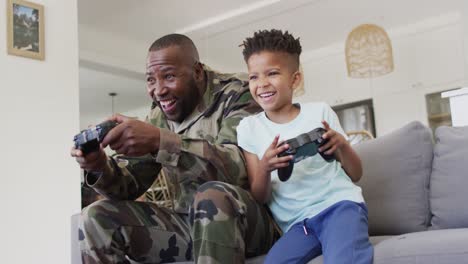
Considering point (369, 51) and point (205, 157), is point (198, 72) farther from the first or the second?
point (369, 51)

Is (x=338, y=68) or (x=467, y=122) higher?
(x=338, y=68)

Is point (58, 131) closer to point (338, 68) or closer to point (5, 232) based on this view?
point (5, 232)

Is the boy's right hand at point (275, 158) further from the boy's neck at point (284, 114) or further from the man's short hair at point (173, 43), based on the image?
the man's short hair at point (173, 43)

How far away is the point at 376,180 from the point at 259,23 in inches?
163

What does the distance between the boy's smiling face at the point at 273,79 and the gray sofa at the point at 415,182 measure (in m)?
0.39

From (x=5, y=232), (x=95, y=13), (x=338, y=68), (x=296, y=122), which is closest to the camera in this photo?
(x=296, y=122)

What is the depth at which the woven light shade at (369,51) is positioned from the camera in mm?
4547

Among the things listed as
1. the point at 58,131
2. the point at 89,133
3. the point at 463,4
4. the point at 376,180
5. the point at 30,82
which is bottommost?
the point at 376,180

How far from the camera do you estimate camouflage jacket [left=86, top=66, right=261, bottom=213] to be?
111cm

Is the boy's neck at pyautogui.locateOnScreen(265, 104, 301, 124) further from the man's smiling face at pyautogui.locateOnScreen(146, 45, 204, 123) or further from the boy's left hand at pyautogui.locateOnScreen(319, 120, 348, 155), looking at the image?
the man's smiling face at pyautogui.locateOnScreen(146, 45, 204, 123)

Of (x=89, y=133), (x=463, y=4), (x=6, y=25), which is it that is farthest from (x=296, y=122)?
(x=463, y=4)

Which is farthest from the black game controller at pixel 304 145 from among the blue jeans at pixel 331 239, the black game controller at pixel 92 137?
the black game controller at pixel 92 137

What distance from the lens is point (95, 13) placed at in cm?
482

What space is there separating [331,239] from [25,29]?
2414 millimetres
